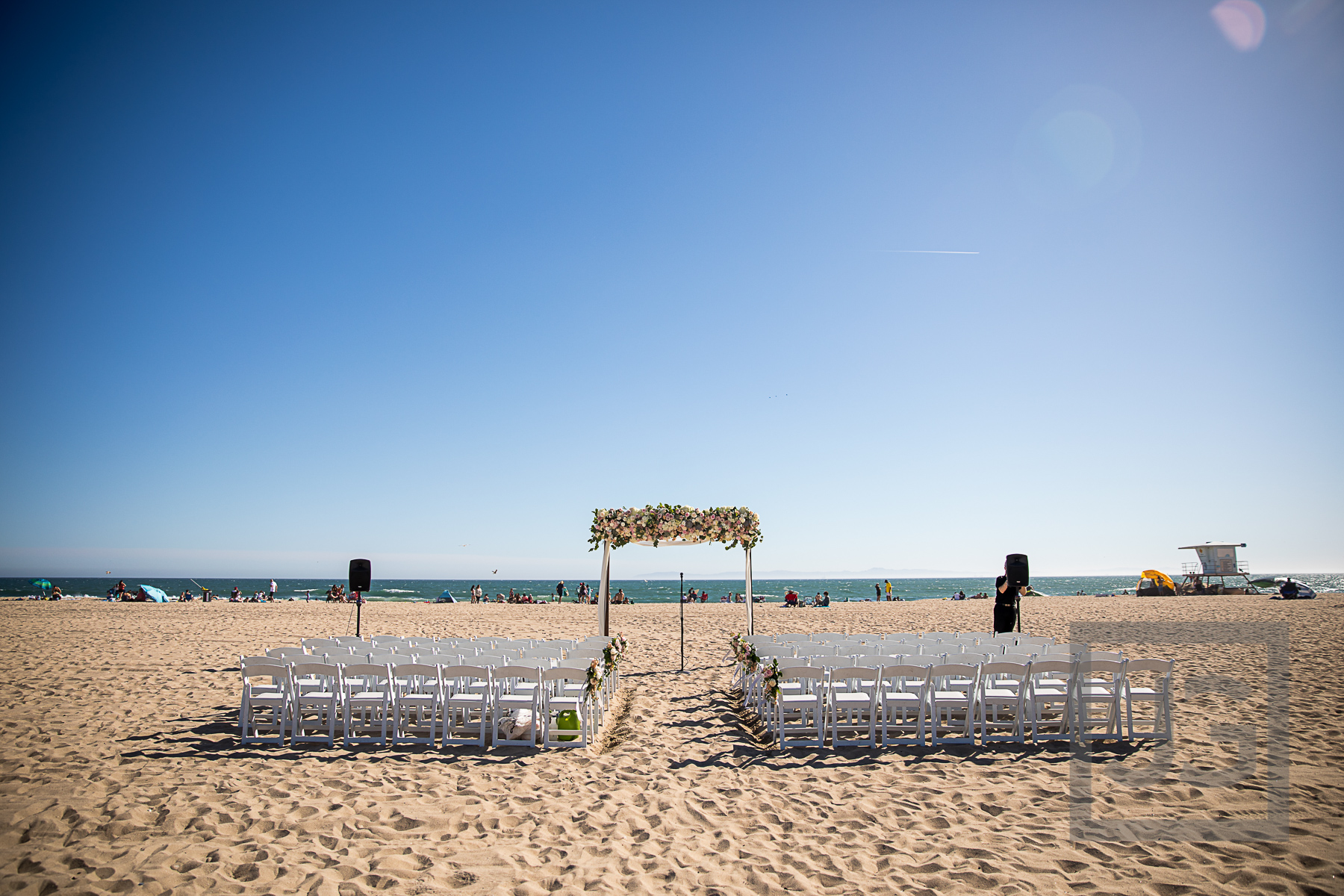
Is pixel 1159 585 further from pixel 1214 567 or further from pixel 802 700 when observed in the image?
pixel 802 700

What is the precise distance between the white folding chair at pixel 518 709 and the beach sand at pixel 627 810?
0.25 meters

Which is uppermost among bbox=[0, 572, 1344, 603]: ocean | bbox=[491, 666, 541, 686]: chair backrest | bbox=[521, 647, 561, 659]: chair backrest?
bbox=[491, 666, 541, 686]: chair backrest

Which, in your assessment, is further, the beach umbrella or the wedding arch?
the beach umbrella

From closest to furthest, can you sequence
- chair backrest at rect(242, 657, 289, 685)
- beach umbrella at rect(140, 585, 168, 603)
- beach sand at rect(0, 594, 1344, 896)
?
beach sand at rect(0, 594, 1344, 896)
chair backrest at rect(242, 657, 289, 685)
beach umbrella at rect(140, 585, 168, 603)

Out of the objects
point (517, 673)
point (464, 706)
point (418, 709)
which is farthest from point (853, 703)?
point (418, 709)

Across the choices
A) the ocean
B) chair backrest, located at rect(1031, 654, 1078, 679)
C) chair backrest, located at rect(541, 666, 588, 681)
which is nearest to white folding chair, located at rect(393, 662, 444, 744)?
Answer: chair backrest, located at rect(541, 666, 588, 681)

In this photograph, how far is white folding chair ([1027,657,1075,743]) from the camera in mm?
6398

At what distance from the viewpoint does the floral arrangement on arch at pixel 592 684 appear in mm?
6844

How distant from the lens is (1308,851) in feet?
13.4

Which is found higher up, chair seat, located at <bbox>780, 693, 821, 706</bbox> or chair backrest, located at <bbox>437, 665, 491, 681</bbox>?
chair backrest, located at <bbox>437, 665, 491, 681</bbox>

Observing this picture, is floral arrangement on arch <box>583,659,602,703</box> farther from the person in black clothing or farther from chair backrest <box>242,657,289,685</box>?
the person in black clothing

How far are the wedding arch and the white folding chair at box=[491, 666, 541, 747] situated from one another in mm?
4550

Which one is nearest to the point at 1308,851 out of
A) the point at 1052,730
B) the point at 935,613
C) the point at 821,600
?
the point at 1052,730

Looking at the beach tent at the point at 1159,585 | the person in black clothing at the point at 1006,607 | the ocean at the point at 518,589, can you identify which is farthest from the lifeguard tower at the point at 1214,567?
the person in black clothing at the point at 1006,607
